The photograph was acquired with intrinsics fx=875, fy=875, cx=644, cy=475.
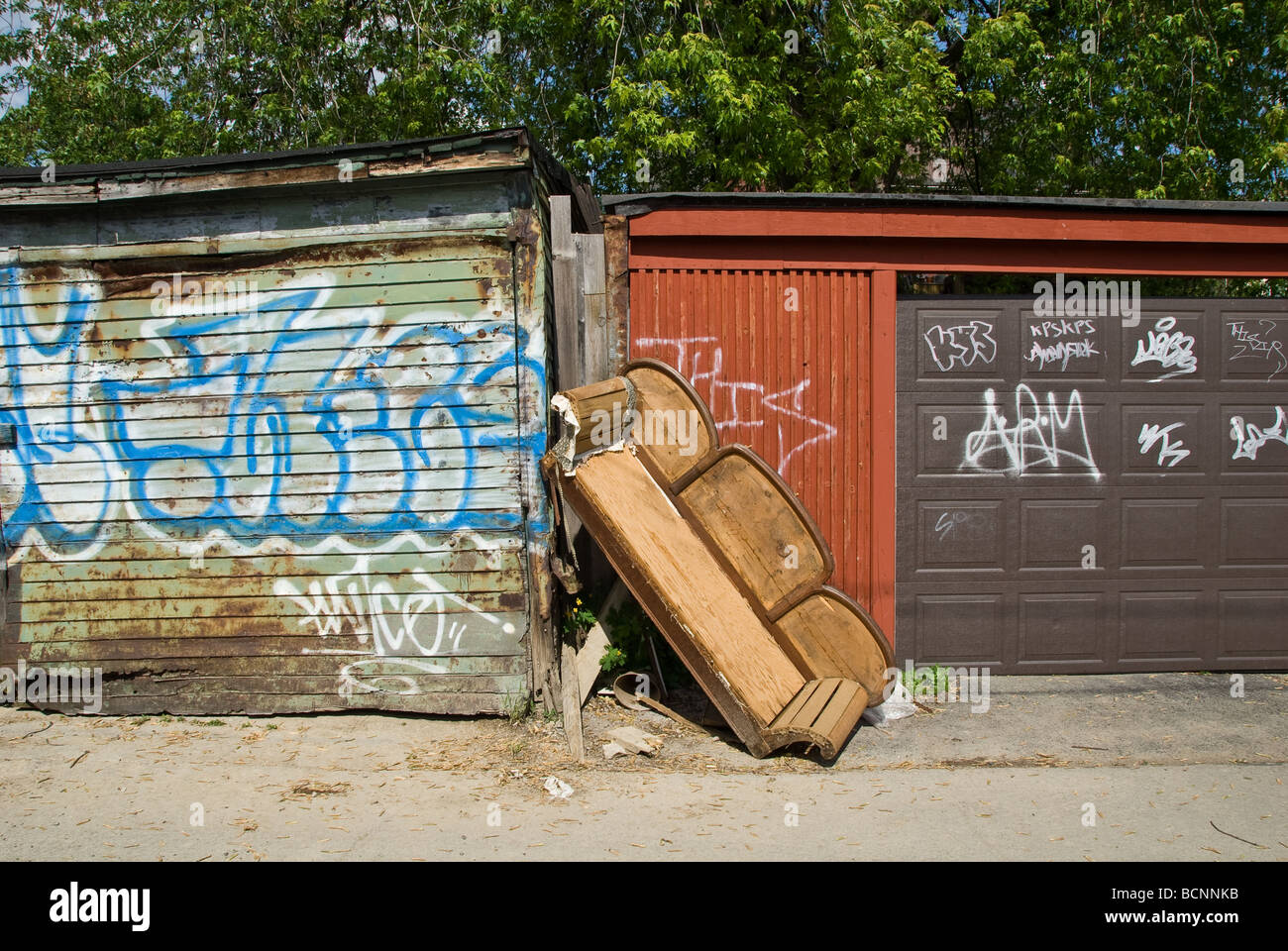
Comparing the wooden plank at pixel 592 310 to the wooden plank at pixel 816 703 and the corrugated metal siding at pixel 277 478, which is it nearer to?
the corrugated metal siding at pixel 277 478

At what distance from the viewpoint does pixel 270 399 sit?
17.5ft

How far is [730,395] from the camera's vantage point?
5.69 metres

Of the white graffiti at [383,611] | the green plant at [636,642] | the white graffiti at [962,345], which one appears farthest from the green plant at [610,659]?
the white graffiti at [962,345]

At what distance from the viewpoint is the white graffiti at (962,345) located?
19.4 ft

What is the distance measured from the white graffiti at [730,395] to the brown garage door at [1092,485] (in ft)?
2.69

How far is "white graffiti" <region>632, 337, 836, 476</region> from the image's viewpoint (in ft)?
18.6

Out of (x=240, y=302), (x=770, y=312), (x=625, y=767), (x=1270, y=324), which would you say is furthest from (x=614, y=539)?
(x=1270, y=324)

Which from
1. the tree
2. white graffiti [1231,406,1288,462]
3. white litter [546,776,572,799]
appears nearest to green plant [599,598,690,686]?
white litter [546,776,572,799]

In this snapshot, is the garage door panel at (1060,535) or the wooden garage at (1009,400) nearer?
the wooden garage at (1009,400)

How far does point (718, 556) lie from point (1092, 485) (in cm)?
277
